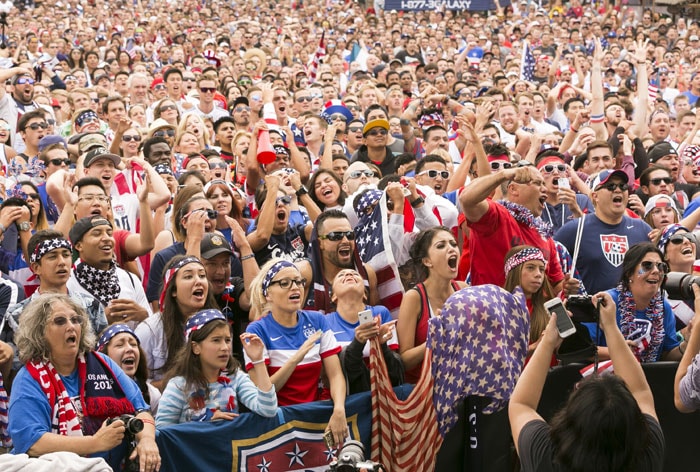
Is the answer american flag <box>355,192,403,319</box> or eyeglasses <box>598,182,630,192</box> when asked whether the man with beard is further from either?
eyeglasses <box>598,182,630,192</box>

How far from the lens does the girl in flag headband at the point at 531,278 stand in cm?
632

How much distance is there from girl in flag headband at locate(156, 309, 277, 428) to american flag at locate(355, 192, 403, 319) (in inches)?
58.2

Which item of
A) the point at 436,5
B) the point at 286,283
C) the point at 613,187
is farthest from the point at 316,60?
the point at 286,283

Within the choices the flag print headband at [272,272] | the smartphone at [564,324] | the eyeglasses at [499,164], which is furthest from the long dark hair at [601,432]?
the eyeglasses at [499,164]

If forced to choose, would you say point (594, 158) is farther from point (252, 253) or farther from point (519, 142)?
point (252, 253)

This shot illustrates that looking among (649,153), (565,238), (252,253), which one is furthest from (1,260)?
(649,153)

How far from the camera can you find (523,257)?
20.9 ft

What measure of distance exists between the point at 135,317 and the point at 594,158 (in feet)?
16.0

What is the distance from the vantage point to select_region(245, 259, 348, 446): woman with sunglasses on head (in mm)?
5539

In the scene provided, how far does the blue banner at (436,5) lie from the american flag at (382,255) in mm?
20479

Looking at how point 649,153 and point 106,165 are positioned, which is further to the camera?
point 649,153

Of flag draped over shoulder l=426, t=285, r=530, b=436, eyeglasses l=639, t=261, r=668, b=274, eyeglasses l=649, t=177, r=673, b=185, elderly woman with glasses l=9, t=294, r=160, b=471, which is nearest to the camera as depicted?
elderly woman with glasses l=9, t=294, r=160, b=471

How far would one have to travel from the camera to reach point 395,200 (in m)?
6.85

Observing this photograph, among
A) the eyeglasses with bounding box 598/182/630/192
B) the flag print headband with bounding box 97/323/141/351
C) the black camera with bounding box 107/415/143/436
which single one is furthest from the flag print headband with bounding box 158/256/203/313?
the eyeglasses with bounding box 598/182/630/192
